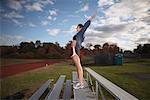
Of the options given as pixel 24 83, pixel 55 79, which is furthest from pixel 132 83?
pixel 24 83

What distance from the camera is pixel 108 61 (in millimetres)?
19141

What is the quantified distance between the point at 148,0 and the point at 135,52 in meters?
24.1

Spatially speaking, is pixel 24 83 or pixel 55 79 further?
pixel 55 79

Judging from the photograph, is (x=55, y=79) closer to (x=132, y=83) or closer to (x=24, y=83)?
(x=24, y=83)

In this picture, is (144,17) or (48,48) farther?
(48,48)

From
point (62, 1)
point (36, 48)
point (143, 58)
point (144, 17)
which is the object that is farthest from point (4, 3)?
point (36, 48)

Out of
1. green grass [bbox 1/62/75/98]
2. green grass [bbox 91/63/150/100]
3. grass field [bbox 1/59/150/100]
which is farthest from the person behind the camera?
green grass [bbox 1/62/75/98]

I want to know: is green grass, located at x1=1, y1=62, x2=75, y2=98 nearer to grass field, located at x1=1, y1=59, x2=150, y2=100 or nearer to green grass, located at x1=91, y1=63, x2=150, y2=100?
grass field, located at x1=1, y1=59, x2=150, y2=100

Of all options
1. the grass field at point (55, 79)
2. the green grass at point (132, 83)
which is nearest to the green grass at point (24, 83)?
the grass field at point (55, 79)

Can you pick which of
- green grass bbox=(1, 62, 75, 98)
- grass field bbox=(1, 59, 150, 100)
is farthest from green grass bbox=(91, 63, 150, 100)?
green grass bbox=(1, 62, 75, 98)

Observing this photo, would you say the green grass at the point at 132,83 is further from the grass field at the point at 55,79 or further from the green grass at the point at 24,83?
the green grass at the point at 24,83

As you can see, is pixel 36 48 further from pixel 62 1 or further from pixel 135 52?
pixel 62 1

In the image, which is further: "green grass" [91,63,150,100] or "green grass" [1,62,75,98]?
"green grass" [1,62,75,98]

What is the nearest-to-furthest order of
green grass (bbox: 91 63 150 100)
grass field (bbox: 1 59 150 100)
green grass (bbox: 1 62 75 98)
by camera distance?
green grass (bbox: 91 63 150 100)
grass field (bbox: 1 59 150 100)
green grass (bbox: 1 62 75 98)
